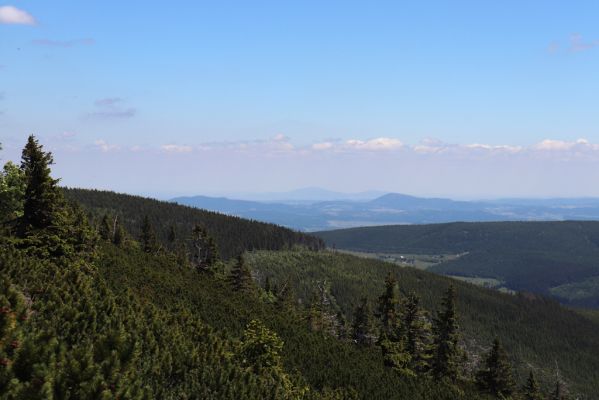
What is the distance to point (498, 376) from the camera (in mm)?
65500

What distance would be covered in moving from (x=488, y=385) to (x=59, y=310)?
6110 cm

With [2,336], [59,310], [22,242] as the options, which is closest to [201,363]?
[59,310]

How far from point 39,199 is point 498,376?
199 ft

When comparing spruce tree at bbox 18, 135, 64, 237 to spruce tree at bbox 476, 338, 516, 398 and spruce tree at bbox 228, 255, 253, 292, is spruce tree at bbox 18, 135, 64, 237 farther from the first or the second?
spruce tree at bbox 476, 338, 516, 398

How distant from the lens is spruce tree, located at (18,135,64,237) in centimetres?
4006

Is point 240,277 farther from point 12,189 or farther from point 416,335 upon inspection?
point 12,189

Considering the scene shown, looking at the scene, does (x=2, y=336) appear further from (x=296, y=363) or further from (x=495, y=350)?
(x=495, y=350)

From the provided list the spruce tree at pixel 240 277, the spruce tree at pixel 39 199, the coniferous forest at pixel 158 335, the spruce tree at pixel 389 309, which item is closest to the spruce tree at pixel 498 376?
the coniferous forest at pixel 158 335

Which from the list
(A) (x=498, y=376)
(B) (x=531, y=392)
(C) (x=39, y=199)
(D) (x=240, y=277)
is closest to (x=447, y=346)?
(A) (x=498, y=376)

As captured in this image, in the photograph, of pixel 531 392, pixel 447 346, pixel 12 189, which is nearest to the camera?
pixel 12 189

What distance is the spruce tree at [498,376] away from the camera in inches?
2547

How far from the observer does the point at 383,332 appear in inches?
2472

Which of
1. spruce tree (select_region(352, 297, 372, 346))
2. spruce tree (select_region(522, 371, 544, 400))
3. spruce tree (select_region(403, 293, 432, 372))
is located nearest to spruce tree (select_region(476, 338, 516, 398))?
spruce tree (select_region(522, 371, 544, 400))

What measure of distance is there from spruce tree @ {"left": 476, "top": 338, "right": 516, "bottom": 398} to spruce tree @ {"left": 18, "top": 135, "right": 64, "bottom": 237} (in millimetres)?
56411
